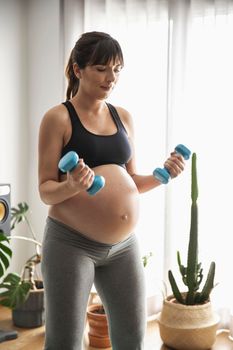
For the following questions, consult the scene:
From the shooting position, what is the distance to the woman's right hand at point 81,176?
138cm

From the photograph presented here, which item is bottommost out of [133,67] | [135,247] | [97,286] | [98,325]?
[98,325]

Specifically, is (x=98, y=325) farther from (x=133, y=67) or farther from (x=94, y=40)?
(x=94, y=40)

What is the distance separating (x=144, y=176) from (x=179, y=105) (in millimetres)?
1212

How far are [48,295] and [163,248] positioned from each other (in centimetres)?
153

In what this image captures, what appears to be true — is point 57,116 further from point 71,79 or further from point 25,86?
point 25,86

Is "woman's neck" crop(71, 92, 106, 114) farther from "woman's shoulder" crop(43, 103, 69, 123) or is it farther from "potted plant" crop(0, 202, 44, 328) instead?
"potted plant" crop(0, 202, 44, 328)

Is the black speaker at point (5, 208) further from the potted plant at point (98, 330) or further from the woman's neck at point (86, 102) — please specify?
the woman's neck at point (86, 102)

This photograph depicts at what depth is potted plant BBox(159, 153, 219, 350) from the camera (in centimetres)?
254

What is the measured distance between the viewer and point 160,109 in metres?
2.94

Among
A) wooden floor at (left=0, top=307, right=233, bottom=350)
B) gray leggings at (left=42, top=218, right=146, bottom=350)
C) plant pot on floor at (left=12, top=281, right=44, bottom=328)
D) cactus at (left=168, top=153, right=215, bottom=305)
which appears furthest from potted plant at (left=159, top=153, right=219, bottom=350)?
gray leggings at (left=42, top=218, right=146, bottom=350)

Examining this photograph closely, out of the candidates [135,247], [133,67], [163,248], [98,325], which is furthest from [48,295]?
[133,67]

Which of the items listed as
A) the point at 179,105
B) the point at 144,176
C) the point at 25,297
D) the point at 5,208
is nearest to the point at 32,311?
the point at 25,297

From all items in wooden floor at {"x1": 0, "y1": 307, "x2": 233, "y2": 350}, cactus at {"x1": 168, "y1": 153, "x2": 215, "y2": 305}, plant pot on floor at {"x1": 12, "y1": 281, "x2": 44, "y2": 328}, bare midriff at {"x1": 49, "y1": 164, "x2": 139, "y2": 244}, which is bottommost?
wooden floor at {"x1": 0, "y1": 307, "x2": 233, "y2": 350}

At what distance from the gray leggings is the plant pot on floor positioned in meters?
1.34
